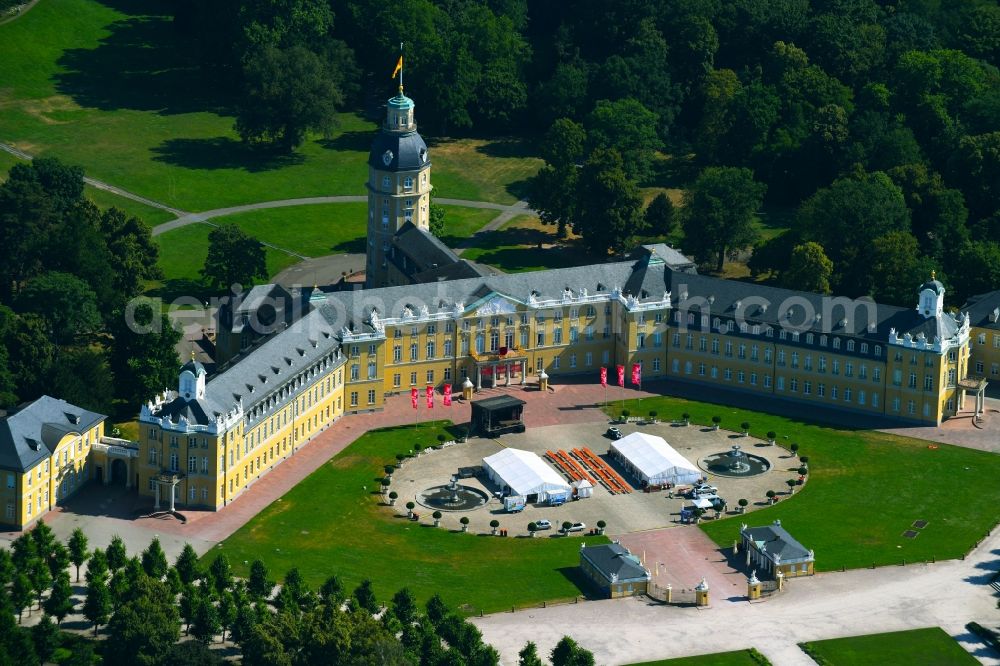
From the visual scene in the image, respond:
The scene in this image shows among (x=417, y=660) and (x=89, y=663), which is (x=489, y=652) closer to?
(x=417, y=660)

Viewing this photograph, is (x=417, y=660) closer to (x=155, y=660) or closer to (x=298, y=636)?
(x=298, y=636)

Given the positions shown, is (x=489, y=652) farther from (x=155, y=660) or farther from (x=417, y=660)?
(x=155, y=660)

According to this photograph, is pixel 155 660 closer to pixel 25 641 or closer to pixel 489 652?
pixel 25 641

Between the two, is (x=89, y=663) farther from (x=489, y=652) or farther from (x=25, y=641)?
(x=489, y=652)

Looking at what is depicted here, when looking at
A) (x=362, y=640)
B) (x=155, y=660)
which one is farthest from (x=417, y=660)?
(x=155, y=660)

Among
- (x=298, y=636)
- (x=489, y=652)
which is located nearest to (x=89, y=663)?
(x=298, y=636)
